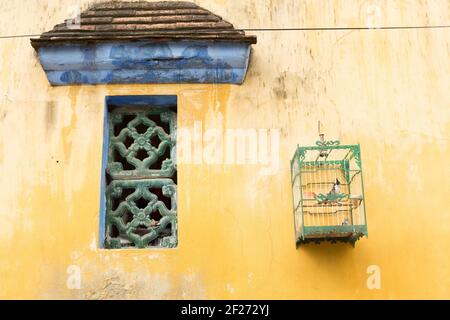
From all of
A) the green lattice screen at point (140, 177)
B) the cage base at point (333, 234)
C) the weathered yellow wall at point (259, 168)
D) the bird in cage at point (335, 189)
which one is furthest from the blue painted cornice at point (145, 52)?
the cage base at point (333, 234)

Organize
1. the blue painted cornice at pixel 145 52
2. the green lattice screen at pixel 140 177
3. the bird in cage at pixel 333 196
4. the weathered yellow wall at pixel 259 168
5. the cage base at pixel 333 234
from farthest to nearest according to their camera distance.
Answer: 1. the blue painted cornice at pixel 145 52
2. the green lattice screen at pixel 140 177
3. the weathered yellow wall at pixel 259 168
4. the bird in cage at pixel 333 196
5. the cage base at pixel 333 234

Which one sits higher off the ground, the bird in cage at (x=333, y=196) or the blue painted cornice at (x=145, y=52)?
the blue painted cornice at (x=145, y=52)

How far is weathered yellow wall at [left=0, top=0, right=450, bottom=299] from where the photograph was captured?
5586mm

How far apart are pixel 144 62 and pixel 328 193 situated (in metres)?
1.97

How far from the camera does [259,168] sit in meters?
5.92

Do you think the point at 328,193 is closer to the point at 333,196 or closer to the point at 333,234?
the point at 333,196

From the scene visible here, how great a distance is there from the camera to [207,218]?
574 cm

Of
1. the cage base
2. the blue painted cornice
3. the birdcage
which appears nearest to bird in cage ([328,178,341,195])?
the birdcage

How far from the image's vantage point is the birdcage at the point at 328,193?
538 centimetres

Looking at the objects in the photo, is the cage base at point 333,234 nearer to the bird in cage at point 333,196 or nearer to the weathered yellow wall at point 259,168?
the weathered yellow wall at point 259,168

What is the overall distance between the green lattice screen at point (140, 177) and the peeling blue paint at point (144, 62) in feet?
1.10

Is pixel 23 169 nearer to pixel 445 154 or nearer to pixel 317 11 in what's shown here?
pixel 317 11

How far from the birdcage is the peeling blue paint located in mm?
1049

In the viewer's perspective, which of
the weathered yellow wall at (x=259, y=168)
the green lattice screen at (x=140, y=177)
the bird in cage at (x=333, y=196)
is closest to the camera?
the bird in cage at (x=333, y=196)
